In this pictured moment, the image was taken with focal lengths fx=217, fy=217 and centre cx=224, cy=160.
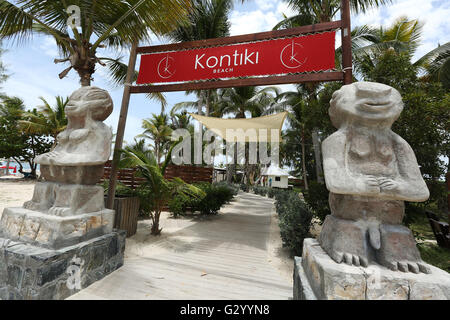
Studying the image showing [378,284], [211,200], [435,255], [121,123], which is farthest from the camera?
[211,200]

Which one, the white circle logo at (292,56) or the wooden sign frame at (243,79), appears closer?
the wooden sign frame at (243,79)

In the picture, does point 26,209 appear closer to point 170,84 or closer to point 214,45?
point 170,84

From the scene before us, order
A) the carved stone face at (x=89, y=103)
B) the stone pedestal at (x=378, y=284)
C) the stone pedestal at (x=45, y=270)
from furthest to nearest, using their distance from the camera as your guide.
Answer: the carved stone face at (x=89, y=103) → the stone pedestal at (x=45, y=270) → the stone pedestal at (x=378, y=284)

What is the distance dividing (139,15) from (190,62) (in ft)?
3.32

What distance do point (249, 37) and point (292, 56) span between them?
0.76 m

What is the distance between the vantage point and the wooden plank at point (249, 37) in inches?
120

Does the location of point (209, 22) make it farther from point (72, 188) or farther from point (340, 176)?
point (340, 176)

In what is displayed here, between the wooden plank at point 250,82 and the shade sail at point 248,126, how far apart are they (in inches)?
110

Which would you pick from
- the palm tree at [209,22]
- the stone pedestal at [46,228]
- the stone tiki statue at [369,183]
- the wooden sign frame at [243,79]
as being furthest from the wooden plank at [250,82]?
the palm tree at [209,22]

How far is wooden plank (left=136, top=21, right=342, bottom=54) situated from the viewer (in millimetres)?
3048

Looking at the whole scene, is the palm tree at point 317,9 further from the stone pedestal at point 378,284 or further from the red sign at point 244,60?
the stone pedestal at point 378,284

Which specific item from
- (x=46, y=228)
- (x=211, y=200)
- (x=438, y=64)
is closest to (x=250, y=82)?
(x=46, y=228)

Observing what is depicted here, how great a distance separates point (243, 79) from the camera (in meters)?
3.29

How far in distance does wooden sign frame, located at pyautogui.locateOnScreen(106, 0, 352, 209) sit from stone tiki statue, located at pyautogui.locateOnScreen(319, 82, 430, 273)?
1335 millimetres
